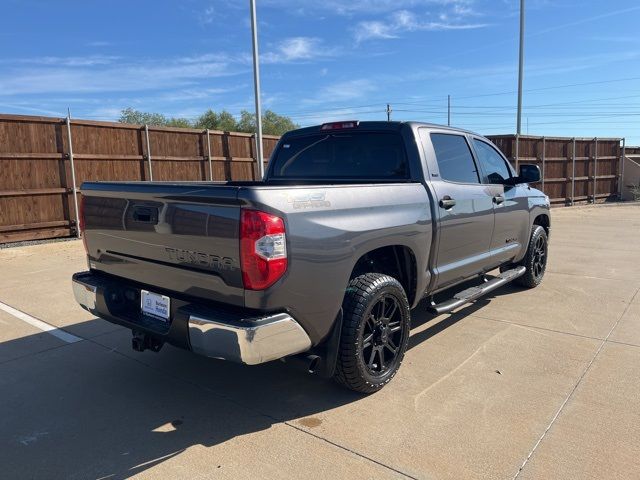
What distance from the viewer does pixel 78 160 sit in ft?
35.1

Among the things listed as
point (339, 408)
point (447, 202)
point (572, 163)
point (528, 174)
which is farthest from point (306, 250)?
point (572, 163)

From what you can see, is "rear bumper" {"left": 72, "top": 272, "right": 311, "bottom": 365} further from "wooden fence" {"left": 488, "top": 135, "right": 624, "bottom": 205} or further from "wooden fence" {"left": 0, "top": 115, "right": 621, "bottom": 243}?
"wooden fence" {"left": 488, "top": 135, "right": 624, "bottom": 205}

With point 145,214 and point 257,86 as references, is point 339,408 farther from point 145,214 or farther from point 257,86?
point 257,86

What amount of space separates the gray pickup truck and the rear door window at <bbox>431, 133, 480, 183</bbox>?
0.07 ft

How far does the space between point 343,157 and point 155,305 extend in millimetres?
2115

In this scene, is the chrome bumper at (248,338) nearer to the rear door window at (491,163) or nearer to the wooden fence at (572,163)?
the rear door window at (491,163)

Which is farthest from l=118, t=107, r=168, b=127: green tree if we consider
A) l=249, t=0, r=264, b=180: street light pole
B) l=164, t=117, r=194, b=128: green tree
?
l=249, t=0, r=264, b=180: street light pole

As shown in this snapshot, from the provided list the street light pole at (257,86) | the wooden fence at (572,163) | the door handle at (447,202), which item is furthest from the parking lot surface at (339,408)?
the wooden fence at (572,163)

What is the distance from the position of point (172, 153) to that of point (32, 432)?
10.2 meters

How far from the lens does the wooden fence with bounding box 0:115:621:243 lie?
984 centimetres

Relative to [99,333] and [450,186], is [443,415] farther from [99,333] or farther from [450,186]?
[99,333]

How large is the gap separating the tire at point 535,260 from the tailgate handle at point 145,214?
15.3ft

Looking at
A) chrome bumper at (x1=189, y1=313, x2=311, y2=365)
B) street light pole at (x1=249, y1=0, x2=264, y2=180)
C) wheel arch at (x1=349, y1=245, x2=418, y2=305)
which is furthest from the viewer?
street light pole at (x1=249, y1=0, x2=264, y2=180)

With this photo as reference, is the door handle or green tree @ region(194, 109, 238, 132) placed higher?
green tree @ region(194, 109, 238, 132)
